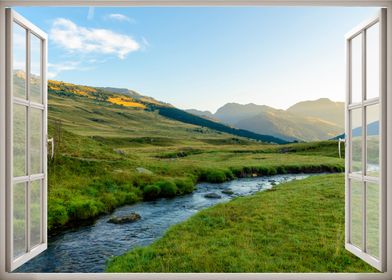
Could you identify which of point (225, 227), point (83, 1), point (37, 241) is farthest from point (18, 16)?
point (225, 227)

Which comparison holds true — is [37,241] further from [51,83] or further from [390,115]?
[51,83]

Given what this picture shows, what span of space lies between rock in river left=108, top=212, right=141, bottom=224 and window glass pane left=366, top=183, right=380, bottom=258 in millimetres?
6076

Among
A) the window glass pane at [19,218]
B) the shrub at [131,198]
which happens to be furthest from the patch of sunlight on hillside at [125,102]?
the window glass pane at [19,218]

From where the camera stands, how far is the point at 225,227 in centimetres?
584

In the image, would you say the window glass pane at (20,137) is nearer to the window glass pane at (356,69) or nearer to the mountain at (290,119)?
the window glass pane at (356,69)

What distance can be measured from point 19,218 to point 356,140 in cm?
245

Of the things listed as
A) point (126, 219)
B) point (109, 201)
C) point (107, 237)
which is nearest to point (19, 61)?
point (107, 237)

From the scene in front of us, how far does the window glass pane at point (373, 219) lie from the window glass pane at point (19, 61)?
2.48m

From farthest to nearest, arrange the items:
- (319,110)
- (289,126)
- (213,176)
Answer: (289,126) < (319,110) < (213,176)

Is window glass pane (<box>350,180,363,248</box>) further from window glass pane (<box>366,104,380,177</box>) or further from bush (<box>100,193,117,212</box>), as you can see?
bush (<box>100,193,117,212</box>)

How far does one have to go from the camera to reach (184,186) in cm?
1070

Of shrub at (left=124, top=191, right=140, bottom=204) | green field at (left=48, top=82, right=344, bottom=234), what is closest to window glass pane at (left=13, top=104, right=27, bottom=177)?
green field at (left=48, top=82, right=344, bottom=234)

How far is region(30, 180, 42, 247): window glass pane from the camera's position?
2.12m

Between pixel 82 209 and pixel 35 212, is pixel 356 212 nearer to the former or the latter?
pixel 35 212
